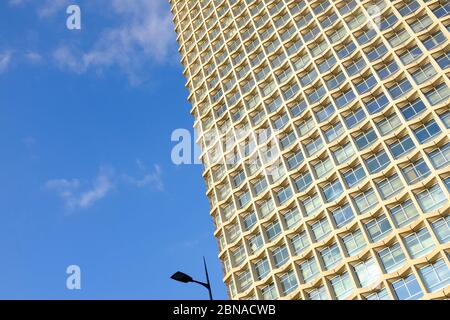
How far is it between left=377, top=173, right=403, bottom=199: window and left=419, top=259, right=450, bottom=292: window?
284 inches

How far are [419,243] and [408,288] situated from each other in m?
Answer: 3.66

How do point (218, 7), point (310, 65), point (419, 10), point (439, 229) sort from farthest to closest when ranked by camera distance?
point (218, 7)
point (310, 65)
point (419, 10)
point (439, 229)

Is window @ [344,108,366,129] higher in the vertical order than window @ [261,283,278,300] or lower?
higher

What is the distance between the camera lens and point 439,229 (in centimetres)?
3850

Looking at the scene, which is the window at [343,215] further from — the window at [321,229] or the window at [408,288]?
the window at [408,288]

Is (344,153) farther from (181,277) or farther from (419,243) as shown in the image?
(181,277)

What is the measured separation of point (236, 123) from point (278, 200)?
13.4 m

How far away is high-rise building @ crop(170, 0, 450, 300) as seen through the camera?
133 feet

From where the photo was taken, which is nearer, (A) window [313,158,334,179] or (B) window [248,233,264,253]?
(A) window [313,158,334,179]

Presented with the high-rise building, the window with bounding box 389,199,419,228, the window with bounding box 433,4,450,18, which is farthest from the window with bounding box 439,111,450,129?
the window with bounding box 433,4,450,18

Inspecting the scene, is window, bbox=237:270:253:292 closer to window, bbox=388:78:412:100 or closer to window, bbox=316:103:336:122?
window, bbox=316:103:336:122

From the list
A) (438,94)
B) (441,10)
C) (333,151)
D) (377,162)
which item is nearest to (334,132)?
(333,151)

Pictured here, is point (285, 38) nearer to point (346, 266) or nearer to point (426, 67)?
point (426, 67)

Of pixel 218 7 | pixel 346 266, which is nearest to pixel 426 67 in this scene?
pixel 346 266
